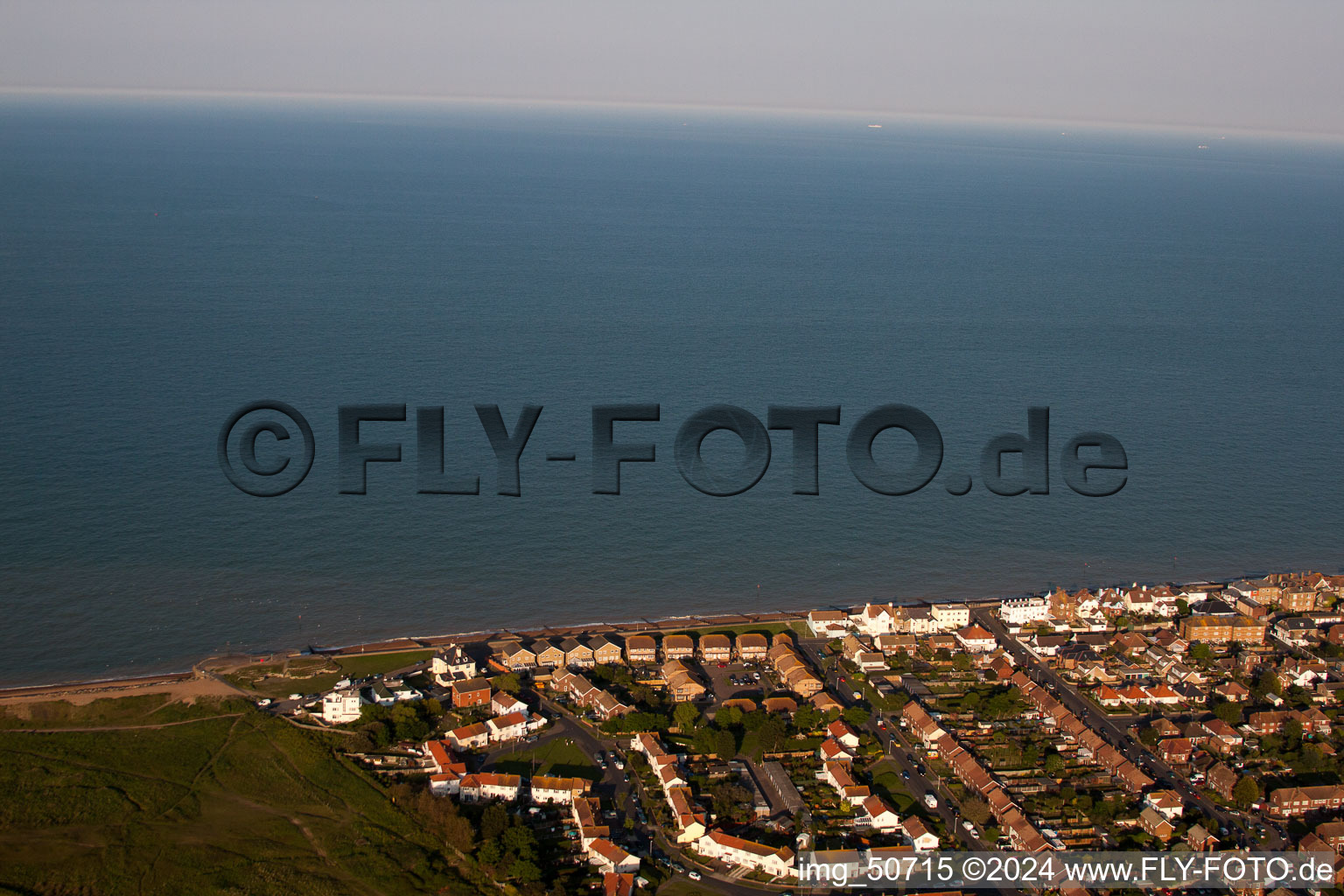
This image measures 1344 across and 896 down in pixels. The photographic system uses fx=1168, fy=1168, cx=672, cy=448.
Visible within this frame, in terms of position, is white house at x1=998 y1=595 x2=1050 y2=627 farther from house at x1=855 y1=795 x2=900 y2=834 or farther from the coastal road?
house at x1=855 y1=795 x2=900 y2=834

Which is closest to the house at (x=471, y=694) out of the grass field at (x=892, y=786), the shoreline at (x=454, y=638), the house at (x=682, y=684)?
the shoreline at (x=454, y=638)

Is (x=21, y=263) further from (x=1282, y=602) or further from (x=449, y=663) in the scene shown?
(x=1282, y=602)

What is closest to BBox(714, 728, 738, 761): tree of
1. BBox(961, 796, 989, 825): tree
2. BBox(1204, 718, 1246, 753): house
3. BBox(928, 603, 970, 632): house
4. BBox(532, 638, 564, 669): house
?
BBox(961, 796, 989, 825): tree

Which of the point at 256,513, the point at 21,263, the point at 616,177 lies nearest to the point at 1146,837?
the point at 256,513

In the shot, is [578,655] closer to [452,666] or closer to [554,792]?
[452,666]

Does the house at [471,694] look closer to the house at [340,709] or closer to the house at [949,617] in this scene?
the house at [340,709]
